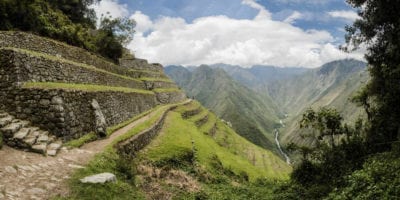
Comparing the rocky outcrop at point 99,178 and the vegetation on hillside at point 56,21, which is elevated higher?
the vegetation on hillside at point 56,21

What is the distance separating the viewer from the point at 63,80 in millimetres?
31672

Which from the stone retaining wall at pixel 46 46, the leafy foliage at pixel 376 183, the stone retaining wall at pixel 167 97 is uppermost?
the stone retaining wall at pixel 46 46

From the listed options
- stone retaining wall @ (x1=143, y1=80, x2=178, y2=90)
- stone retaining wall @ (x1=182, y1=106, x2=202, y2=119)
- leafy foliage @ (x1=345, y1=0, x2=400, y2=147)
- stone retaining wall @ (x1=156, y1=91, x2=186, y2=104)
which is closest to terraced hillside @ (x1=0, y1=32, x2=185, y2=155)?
leafy foliage @ (x1=345, y1=0, x2=400, y2=147)

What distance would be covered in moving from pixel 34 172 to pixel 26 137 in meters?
4.20

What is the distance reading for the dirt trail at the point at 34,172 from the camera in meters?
14.2

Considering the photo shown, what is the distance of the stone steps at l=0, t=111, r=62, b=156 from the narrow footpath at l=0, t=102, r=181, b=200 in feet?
1.53

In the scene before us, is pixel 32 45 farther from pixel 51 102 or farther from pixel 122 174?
pixel 122 174

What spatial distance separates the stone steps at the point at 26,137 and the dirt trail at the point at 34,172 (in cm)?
49

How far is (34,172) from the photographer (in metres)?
16.3

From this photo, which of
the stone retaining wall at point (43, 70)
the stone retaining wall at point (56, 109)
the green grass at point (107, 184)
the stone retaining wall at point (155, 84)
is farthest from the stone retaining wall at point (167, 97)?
the green grass at point (107, 184)

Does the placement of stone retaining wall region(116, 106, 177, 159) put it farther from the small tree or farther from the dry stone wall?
the small tree

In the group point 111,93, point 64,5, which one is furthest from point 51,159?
point 64,5

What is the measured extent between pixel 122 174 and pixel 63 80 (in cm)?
1514

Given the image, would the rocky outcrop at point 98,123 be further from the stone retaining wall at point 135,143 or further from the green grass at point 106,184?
the green grass at point 106,184
